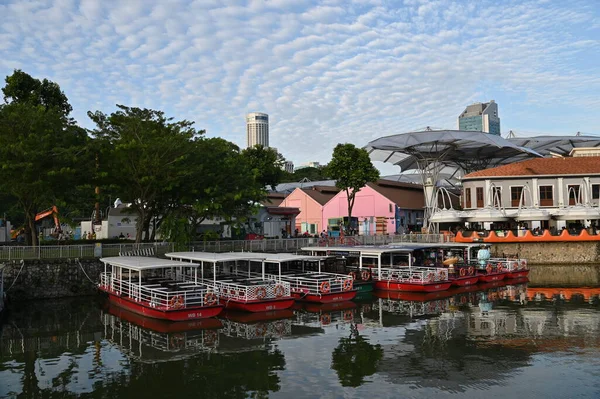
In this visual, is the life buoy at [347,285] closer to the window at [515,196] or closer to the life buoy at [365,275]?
the life buoy at [365,275]

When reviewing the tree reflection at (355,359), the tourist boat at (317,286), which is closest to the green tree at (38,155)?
the tourist boat at (317,286)

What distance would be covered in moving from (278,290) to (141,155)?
16.9m

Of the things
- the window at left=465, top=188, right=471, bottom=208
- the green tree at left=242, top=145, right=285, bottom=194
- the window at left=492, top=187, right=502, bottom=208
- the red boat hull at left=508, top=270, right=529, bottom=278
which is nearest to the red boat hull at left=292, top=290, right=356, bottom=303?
the red boat hull at left=508, top=270, right=529, bottom=278

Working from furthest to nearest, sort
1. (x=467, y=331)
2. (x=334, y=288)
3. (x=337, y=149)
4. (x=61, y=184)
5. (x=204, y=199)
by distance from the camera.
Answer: (x=337, y=149), (x=204, y=199), (x=61, y=184), (x=334, y=288), (x=467, y=331)

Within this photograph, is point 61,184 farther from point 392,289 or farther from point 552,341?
point 552,341

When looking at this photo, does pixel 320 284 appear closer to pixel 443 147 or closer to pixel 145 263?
pixel 145 263

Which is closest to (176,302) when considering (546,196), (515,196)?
(515,196)

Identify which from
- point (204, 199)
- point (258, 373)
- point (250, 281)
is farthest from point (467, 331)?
point (204, 199)

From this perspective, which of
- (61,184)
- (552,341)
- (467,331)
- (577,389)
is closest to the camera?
(577,389)

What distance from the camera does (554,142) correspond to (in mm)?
100062

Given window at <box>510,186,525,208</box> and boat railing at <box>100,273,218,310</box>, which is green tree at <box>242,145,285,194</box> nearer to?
window at <box>510,186,525,208</box>

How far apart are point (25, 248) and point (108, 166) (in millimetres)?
8522

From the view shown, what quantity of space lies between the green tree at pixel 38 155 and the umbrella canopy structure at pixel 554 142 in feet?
276

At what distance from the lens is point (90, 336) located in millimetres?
24359
